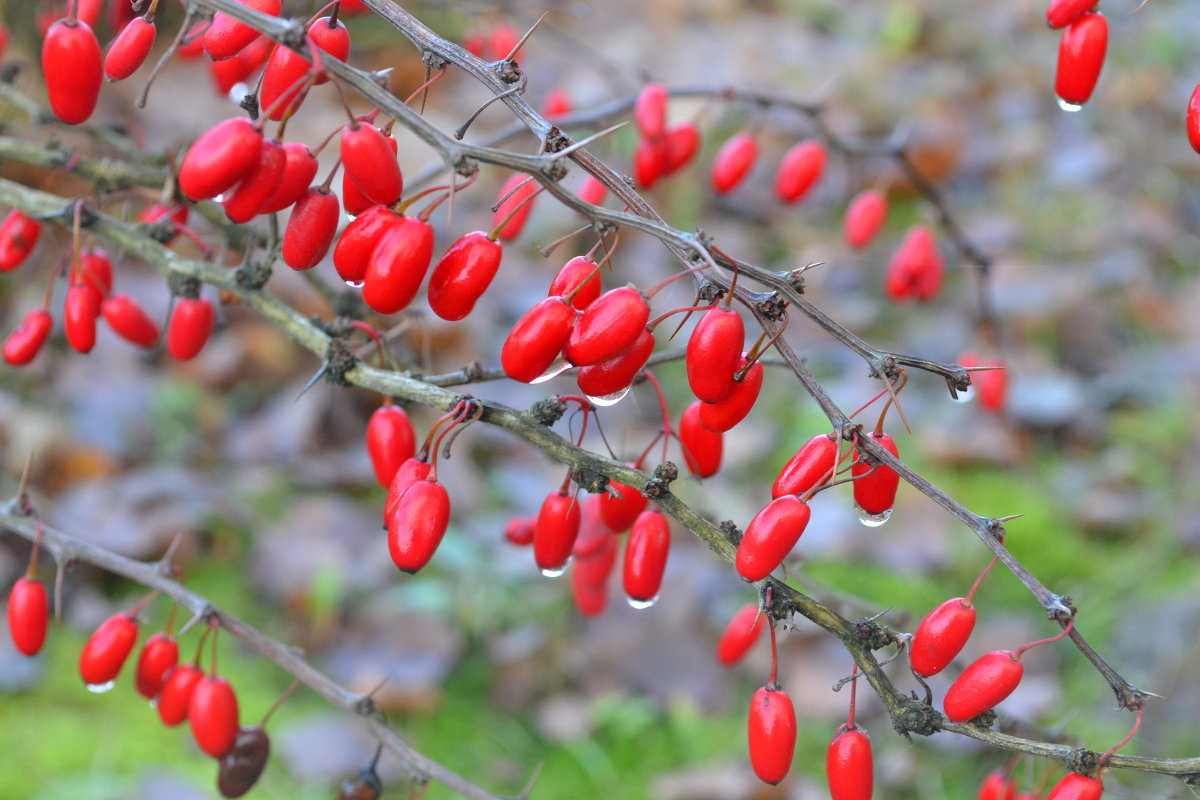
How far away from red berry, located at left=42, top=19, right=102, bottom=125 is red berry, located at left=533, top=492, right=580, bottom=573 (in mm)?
673

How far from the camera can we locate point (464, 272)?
1.07m

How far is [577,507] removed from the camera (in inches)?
49.4

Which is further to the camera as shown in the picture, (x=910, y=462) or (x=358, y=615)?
(x=910, y=462)

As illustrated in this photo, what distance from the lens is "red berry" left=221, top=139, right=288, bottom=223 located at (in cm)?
103

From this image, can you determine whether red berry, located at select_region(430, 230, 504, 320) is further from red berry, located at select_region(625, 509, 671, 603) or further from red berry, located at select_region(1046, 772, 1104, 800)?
red berry, located at select_region(1046, 772, 1104, 800)

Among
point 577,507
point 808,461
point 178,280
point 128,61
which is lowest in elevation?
point 178,280

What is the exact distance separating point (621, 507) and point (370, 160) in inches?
20.8

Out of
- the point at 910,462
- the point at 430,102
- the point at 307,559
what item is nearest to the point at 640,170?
the point at 307,559

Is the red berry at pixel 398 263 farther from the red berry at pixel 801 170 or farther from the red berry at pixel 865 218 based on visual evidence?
the red berry at pixel 865 218

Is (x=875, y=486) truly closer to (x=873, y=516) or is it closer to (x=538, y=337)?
(x=873, y=516)

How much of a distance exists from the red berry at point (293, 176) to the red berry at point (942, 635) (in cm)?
75

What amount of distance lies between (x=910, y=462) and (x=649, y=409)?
2.99 feet

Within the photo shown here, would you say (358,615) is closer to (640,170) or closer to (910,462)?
(640,170)

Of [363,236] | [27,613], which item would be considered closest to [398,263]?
[363,236]
